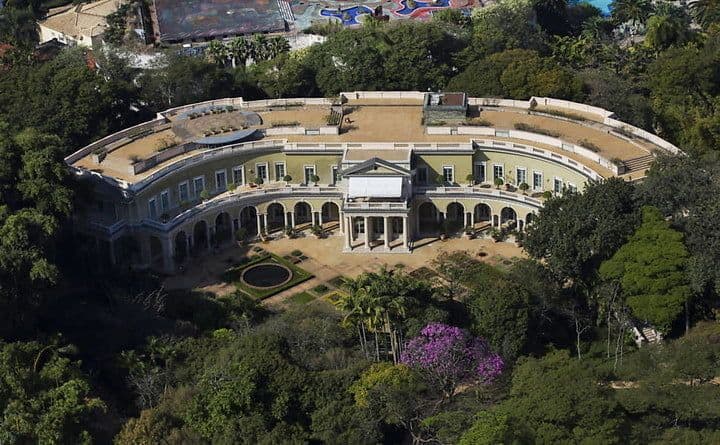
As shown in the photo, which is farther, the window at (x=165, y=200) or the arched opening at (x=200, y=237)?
the arched opening at (x=200, y=237)

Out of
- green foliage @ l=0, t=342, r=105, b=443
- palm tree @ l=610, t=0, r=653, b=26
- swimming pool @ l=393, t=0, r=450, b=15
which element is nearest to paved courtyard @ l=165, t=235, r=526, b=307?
green foliage @ l=0, t=342, r=105, b=443

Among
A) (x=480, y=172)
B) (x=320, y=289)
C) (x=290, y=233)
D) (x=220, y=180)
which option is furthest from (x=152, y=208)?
(x=480, y=172)

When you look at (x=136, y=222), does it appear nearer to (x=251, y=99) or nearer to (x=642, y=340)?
(x=251, y=99)

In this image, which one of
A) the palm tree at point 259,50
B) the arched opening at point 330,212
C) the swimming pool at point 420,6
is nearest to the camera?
the arched opening at point 330,212

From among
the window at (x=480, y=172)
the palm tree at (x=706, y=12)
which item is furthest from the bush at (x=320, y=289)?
the palm tree at (x=706, y=12)

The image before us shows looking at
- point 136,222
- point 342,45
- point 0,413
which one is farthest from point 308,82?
point 0,413

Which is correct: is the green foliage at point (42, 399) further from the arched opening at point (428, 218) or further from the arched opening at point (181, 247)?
the arched opening at point (428, 218)

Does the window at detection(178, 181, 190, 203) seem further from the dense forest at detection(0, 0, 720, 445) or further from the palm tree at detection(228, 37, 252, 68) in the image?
the palm tree at detection(228, 37, 252, 68)

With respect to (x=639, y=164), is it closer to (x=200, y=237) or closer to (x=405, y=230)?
(x=405, y=230)
